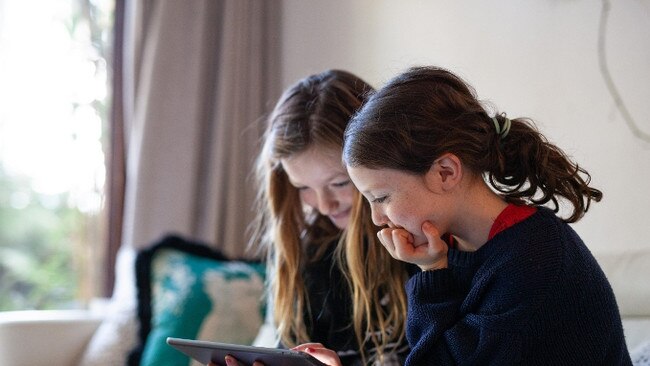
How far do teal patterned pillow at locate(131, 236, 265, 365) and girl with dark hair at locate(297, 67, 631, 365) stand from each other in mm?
1012

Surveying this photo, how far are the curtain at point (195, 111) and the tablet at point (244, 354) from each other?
1329 millimetres

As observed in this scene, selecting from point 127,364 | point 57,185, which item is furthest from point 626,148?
point 57,185

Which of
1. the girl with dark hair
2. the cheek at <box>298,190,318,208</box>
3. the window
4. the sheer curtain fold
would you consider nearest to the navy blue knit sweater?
the girl with dark hair

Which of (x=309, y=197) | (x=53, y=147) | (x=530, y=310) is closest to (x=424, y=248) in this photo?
(x=530, y=310)

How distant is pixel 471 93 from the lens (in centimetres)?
124

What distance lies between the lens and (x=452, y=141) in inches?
45.7

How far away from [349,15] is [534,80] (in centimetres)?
73

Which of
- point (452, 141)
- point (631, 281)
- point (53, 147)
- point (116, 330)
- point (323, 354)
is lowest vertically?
point (116, 330)

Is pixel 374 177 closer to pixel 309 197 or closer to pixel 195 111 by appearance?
pixel 309 197

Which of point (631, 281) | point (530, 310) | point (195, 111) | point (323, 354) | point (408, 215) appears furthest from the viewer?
point (195, 111)

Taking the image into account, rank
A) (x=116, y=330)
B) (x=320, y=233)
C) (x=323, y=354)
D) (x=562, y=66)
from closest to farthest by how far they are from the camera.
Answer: (x=323, y=354), (x=320, y=233), (x=562, y=66), (x=116, y=330)

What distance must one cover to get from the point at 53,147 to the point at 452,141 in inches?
74.3

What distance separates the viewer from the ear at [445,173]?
1156 mm

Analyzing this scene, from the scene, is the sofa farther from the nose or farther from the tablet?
the nose
